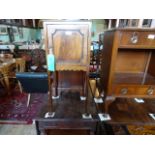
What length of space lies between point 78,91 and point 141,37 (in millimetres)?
878

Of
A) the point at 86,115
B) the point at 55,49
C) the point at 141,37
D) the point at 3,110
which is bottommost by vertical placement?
the point at 3,110

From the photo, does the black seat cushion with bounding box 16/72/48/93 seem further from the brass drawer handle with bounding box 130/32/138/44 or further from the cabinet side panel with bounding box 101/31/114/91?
the brass drawer handle with bounding box 130/32/138/44

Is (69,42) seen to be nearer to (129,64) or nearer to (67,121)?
(67,121)

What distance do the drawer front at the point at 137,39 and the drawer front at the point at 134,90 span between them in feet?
1.11

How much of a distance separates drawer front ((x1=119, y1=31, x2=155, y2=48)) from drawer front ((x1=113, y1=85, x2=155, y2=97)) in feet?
1.11

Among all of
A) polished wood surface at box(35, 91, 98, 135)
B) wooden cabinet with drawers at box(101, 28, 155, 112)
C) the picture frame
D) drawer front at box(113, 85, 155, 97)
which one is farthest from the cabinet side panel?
the picture frame

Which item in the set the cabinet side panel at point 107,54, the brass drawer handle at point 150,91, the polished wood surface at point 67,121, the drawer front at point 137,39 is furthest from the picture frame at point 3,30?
the brass drawer handle at point 150,91

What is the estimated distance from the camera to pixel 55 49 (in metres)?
0.98

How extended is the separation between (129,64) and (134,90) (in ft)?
1.48

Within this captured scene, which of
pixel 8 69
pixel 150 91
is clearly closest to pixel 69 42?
pixel 150 91

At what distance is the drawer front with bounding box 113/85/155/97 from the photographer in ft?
3.49

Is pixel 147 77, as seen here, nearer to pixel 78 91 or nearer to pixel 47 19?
pixel 78 91
